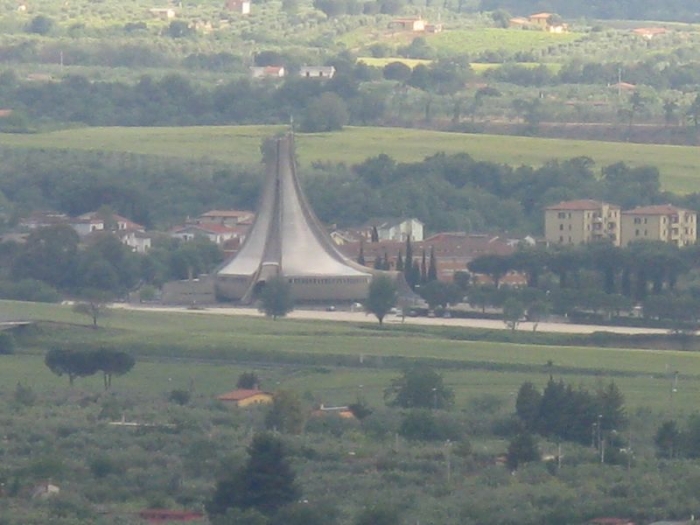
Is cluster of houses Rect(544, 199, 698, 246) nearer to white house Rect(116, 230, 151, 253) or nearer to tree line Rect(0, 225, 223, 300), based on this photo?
tree line Rect(0, 225, 223, 300)

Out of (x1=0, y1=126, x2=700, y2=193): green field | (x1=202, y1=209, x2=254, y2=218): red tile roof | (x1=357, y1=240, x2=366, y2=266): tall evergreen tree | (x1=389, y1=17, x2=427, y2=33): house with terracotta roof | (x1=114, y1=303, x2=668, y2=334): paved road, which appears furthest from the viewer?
(x1=389, y1=17, x2=427, y2=33): house with terracotta roof

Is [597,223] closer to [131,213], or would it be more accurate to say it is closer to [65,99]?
[131,213]

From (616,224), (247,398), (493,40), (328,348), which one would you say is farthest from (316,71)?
(247,398)

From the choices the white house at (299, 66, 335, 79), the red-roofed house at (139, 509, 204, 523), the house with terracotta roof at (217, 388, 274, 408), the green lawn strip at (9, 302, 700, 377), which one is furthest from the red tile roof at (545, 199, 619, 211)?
the red-roofed house at (139, 509, 204, 523)

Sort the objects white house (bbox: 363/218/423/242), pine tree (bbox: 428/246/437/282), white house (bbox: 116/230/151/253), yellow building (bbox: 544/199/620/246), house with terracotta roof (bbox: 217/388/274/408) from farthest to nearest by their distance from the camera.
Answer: white house (bbox: 363/218/423/242), yellow building (bbox: 544/199/620/246), white house (bbox: 116/230/151/253), pine tree (bbox: 428/246/437/282), house with terracotta roof (bbox: 217/388/274/408)

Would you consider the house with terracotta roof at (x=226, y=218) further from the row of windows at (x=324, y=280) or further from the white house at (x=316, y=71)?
the white house at (x=316, y=71)

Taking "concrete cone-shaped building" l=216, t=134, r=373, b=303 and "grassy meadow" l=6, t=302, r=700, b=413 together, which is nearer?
"grassy meadow" l=6, t=302, r=700, b=413
